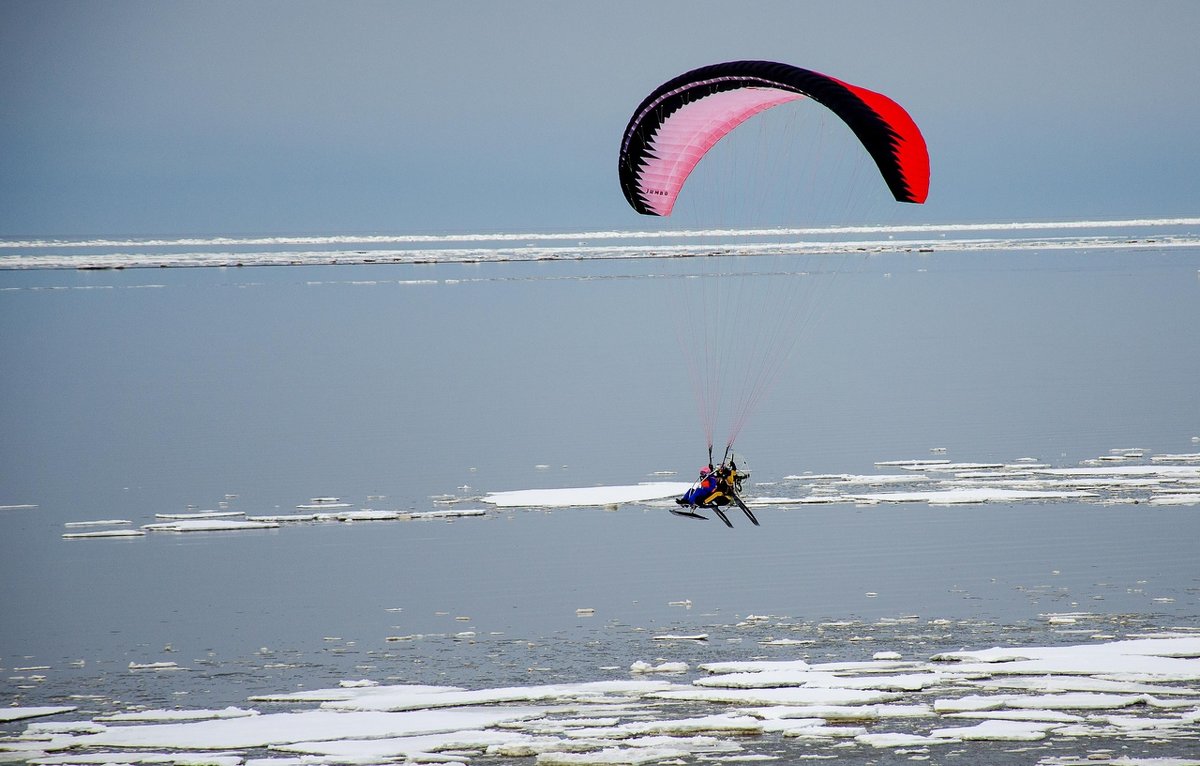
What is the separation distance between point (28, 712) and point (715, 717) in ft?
15.7

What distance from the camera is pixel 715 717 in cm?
967

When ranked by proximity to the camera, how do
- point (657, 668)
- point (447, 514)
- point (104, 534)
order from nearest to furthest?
point (657, 668)
point (104, 534)
point (447, 514)

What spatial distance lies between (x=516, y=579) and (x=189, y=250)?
3912 inches

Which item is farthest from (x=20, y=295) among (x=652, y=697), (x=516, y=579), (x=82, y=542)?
(x=652, y=697)

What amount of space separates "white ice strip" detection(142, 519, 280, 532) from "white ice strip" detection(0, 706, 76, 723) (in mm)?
5467

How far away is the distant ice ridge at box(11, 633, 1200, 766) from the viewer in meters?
9.07

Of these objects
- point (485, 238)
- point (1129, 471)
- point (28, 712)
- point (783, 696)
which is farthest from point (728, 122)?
point (485, 238)

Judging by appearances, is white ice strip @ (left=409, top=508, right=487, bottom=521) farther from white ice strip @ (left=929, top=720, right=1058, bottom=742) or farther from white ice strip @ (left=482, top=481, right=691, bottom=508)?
white ice strip @ (left=929, top=720, right=1058, bottom=742)

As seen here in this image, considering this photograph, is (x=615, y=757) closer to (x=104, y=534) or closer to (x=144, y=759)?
(x=144, y=759)

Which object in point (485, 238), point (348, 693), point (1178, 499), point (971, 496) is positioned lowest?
point (348, 693)

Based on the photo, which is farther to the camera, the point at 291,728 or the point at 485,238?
the point at 485,238

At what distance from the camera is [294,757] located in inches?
358

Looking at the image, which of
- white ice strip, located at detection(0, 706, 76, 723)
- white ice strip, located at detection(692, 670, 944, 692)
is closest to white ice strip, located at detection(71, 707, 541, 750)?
white ice strip, located at detection(0, 706, 76, 723)

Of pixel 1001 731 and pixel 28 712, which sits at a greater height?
pixel 28 712
